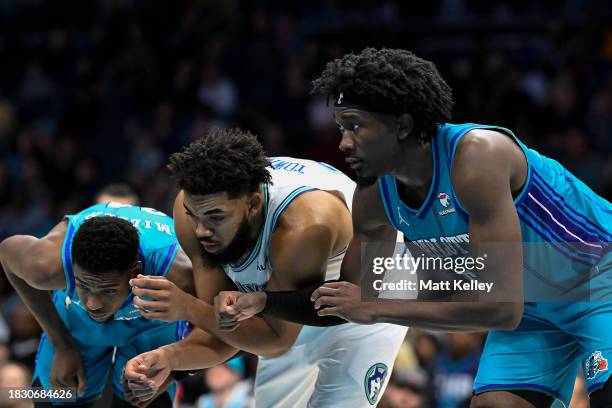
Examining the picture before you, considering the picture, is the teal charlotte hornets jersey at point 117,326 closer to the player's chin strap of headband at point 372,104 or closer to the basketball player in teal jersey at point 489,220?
the basketball player in teal jersey at point 489,220

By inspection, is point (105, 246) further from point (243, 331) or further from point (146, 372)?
point (243, 331)

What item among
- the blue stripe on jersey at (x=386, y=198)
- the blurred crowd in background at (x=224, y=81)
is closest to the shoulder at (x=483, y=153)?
the blue stripe on jersey at (x=386, y=198)

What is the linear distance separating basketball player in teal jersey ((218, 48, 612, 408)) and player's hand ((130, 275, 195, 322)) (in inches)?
9.1

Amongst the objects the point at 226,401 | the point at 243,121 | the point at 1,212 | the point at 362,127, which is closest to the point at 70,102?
the point at 1,212

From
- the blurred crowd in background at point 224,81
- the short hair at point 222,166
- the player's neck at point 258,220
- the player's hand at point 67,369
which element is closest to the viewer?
the short hair at point 222,166

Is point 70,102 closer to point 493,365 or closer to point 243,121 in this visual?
point 243,121

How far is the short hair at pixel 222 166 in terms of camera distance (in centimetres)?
419

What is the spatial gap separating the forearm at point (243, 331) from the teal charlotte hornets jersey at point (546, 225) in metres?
0.91

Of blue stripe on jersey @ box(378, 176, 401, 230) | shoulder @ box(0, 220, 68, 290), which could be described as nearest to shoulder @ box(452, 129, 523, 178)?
blue stripe on jersey @ box(378, 176, 401, 230)

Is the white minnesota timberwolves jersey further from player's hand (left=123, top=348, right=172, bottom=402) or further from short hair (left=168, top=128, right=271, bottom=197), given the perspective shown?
player's hand (left=123, top=348, right=172, bottom=402)

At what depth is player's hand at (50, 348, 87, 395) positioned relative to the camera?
4812mm

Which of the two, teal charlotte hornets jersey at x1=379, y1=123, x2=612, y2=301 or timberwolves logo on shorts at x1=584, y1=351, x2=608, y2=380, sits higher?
teal charlotte hornets jersey at x1=379, y1=123, x2=612, y2=301

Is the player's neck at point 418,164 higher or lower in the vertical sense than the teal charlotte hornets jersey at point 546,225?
higher

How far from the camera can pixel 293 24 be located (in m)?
11.6
